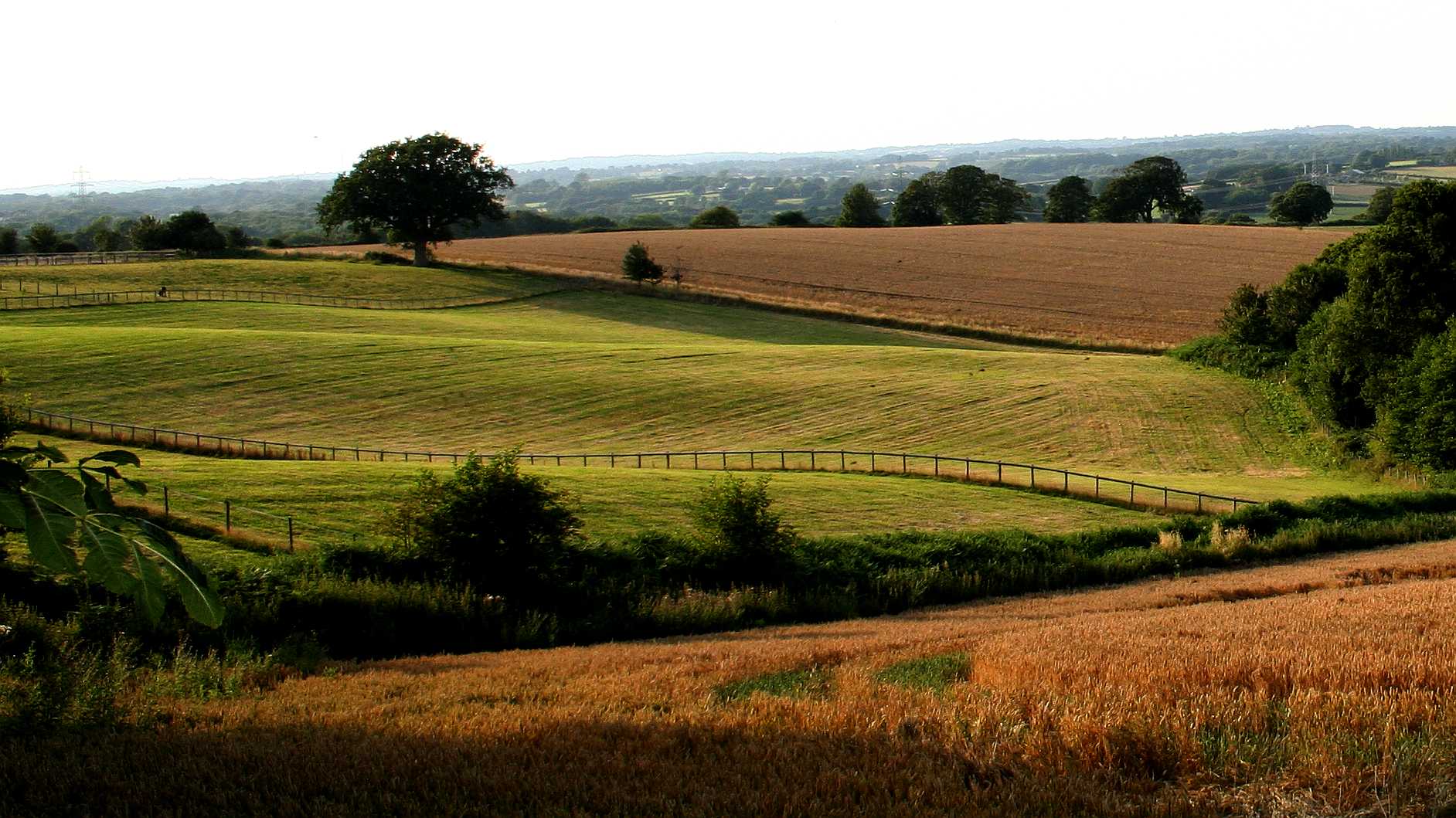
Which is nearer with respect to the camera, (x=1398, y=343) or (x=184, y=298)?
(x=1398, y=343)

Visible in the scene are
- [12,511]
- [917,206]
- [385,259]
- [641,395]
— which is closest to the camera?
[12,511]

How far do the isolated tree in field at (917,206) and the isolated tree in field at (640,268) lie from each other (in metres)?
65.2

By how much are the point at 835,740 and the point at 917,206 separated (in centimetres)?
14233

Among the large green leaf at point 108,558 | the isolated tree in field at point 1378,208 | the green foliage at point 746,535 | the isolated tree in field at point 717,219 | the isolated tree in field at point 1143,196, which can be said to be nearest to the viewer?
the large green leaf at point 108,558

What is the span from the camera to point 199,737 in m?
8.48

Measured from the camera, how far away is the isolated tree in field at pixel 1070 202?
14438cm

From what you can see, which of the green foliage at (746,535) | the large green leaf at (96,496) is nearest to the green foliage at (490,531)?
the green foliage at (746,535)

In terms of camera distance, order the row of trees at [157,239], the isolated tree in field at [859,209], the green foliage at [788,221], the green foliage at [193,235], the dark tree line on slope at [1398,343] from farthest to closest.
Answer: the green foliage at [788,221], the isolated tree in field at [859,209], the row of trees at [157,239], the green foliage at [193,235], the dark tree line on slope at [1398,343]

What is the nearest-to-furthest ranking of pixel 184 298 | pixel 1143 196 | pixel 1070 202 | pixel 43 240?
1. pixel 184 298
2. pixel 43 240
3. pixel 1143 196
4. pixel 1070 202

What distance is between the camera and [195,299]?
69625 millimetres

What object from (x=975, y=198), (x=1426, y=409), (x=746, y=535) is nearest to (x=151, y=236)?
(x=746, y=535)

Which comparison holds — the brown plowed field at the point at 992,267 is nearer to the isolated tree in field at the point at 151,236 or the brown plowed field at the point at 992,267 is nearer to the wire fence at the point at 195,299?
the wire fence at the point at 195,299

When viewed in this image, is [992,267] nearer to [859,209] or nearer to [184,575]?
[859,209]

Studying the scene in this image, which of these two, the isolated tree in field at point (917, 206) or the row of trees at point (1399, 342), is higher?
the isolated tree in field at point (917, 206)
